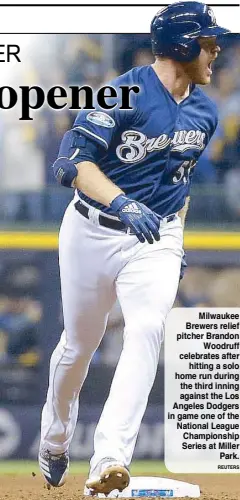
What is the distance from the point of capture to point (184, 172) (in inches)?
97.7

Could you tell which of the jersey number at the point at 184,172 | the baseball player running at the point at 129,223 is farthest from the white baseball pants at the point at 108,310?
the jersey number at the point at 184,172

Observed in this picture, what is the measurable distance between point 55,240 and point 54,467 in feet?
2.00

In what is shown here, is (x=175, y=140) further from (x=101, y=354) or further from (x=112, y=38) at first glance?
(x=101, y=354)

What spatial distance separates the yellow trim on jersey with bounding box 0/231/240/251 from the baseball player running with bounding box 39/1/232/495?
29 millimetres

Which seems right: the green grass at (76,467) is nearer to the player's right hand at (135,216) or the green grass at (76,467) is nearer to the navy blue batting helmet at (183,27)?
the player's right hand at (135,216)

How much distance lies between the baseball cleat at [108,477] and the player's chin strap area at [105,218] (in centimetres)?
59

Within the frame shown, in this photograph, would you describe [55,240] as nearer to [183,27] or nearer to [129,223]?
[129,223]

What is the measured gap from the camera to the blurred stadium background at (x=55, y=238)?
8.05 ft

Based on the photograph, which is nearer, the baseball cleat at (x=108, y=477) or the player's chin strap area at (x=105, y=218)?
the baseball cleat at (x=108, y=477)

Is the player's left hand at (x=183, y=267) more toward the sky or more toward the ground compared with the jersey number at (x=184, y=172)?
more toward the ground

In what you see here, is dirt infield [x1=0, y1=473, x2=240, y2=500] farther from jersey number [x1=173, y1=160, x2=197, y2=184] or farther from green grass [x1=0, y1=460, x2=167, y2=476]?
jersey number [x1=173, y1=160, x2=197, y2=184]

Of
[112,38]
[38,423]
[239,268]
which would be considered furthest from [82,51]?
[38,423]

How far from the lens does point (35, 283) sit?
2492mm

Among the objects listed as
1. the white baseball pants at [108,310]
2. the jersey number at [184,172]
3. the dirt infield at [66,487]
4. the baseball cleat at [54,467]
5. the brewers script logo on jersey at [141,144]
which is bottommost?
the dirt infield at [66,487]
